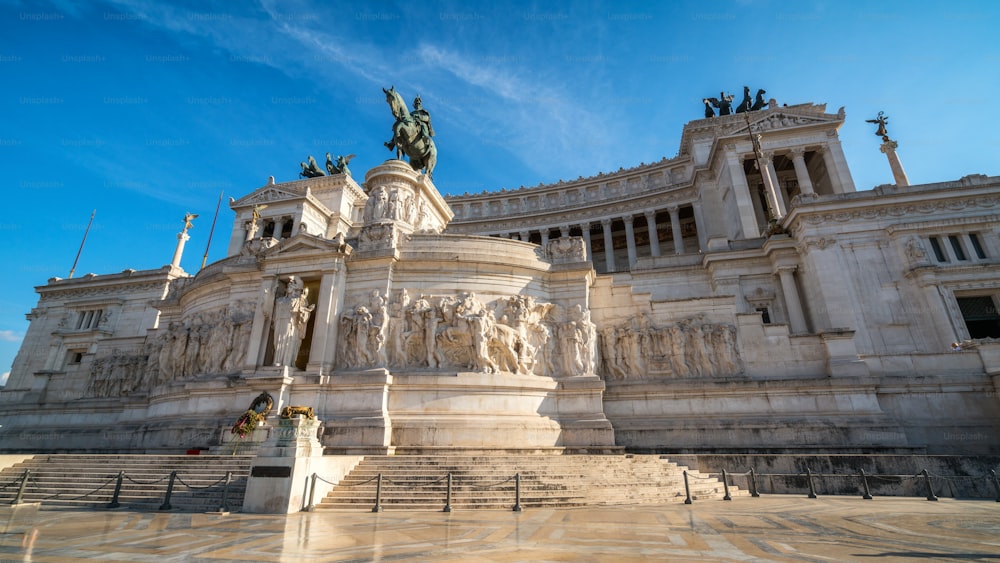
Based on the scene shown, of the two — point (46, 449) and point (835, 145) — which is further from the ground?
point (835, 145)

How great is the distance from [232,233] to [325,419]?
45489mm

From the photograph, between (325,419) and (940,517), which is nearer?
(940,517)

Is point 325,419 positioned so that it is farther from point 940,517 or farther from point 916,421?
point 916,421

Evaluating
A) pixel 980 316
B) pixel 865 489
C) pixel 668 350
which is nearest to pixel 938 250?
pixel 980 316

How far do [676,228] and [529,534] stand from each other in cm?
4662

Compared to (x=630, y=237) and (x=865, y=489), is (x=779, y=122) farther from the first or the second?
(x=865, y=489)

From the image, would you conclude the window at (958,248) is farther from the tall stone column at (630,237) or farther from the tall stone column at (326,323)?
the tall stone column at (326,323)

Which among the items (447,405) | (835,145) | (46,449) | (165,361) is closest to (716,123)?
(835,145)

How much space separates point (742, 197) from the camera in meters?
40.4

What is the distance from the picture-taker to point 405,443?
1773cm

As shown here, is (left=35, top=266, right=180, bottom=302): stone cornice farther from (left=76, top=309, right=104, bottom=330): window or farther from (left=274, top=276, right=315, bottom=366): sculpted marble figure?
(left=274, top=276, right=315, bottom=366): sculpted marble figure

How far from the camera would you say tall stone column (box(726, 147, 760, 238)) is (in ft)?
128

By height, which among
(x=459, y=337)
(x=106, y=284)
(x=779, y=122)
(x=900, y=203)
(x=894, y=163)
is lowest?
(x=459, y=337)

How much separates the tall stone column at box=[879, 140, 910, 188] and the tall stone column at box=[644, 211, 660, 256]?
20578 millimetres
